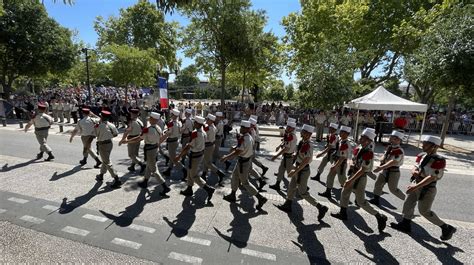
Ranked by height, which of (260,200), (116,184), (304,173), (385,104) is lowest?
(116,184)

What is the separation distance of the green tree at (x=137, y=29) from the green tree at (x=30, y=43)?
18249 mm

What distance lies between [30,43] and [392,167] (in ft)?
77.9

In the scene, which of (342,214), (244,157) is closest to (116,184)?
(244,157)

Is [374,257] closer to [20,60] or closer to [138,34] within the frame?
[20,60]

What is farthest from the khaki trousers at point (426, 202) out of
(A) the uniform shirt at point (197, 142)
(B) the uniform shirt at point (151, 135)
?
(B) the uniform shirt at point (151, 135)

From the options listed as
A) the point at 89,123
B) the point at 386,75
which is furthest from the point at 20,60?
the point at 386,75

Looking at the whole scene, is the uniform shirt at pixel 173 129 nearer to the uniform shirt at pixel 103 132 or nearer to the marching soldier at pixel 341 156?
the uniform shirt at pixel 103 132

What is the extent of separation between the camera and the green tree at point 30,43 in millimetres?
19250

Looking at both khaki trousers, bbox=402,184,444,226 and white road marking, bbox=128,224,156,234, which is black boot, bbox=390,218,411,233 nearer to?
khaki trousers, bbox=402,184,444,226

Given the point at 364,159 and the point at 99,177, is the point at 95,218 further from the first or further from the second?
the point at 364,159

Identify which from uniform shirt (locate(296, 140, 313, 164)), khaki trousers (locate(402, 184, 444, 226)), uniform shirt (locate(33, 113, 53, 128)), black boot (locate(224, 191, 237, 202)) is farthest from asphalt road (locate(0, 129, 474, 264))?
uniform shirt (locate(33, 113, 53, 128))

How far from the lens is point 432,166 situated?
183 inches

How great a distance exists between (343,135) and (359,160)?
1.20 metres

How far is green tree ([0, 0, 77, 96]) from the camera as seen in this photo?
19.2 meters
